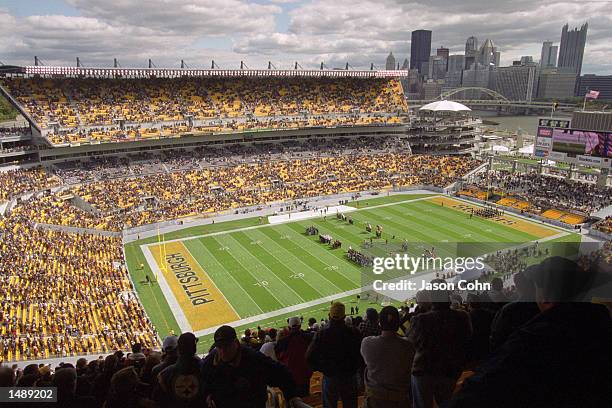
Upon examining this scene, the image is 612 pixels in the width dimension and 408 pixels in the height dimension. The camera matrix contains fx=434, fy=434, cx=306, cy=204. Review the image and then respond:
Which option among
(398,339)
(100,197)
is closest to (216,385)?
(398,339)

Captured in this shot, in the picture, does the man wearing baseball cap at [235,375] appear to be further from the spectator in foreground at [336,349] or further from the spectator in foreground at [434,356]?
the spectator in foreground at [434,356]

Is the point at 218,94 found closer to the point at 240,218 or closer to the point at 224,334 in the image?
the point at 240,218

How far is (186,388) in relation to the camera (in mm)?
3719

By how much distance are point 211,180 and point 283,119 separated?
53.1ft

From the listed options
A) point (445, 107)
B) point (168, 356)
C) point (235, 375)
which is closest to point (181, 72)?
point (445, 107)

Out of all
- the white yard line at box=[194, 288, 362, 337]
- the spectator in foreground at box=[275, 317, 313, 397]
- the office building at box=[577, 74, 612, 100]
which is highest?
the office building at box=[577, 74, 612, 100]

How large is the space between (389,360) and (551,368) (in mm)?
2460

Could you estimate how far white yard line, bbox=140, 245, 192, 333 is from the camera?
70.8ft

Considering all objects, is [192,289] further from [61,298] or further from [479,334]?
[479,334]

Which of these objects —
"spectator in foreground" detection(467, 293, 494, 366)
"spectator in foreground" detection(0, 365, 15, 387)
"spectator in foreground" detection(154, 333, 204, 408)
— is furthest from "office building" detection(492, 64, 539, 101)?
"spectator in foreground" detection(0, 365, 15, 387)

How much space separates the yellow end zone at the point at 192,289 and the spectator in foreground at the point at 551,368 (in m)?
20.9

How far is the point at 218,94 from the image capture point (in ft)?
186

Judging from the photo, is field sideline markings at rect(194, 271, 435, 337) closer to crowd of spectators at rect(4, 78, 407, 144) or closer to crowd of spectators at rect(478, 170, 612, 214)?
crowd of spectators at rect(478, 170, 612, 214)

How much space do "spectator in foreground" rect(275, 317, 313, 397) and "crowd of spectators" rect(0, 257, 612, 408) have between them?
1 centimetres
